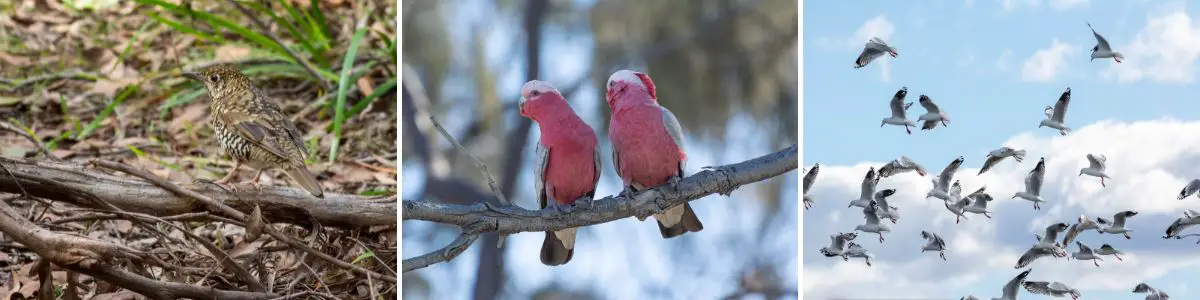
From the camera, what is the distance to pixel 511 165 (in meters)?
2.56

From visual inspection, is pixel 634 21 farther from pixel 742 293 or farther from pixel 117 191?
pixel 117 191

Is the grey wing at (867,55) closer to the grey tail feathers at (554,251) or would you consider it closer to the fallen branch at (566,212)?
the fallen branch at (566,212)

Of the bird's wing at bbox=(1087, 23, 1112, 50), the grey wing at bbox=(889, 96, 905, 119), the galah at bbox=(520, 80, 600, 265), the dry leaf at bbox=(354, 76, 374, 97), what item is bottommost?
the galah at bbox=(520, 80, 600, 265)

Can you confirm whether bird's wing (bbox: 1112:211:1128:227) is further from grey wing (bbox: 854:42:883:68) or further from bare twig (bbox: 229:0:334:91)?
bare twig (bbox: 229:0:334:91)

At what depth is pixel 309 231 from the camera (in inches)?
111

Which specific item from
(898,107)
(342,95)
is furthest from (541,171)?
(898,107)

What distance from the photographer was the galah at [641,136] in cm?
251

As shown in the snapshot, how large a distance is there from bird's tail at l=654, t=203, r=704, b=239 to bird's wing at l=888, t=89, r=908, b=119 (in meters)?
1.17

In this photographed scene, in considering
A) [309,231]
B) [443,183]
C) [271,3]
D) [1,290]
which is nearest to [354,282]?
[309,231]

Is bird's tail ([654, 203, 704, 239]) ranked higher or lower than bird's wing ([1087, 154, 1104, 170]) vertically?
lower

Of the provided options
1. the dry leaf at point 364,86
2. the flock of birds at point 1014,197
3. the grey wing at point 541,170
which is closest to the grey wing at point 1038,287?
the flock of birds at point 1014,197

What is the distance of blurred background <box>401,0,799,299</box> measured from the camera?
255cm

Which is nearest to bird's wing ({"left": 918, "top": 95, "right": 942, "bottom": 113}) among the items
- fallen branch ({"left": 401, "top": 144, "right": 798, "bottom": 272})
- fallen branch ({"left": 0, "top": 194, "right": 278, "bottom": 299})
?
fallen branch ({"left": 401, "top": 144, "right": 798, "bottom": 272})

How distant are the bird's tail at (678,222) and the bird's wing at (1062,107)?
146cm
